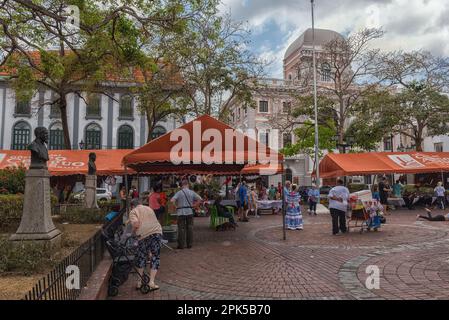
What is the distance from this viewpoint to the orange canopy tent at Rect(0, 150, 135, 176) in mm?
16922

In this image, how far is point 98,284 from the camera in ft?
16.0

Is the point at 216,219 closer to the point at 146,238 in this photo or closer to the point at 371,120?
the point at 146,238

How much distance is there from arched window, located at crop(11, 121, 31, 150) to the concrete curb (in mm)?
34710

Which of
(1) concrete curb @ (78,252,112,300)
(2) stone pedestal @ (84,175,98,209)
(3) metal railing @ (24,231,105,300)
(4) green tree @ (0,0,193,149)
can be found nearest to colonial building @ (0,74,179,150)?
(4) green tree @ (0,0,193,149)

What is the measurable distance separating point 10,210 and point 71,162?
23.2ft

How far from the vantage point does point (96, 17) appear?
47.3ft

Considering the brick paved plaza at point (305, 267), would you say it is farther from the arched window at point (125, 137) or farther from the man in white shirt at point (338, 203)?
the arched window at point (125, 137)

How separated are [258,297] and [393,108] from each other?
74.0 ft

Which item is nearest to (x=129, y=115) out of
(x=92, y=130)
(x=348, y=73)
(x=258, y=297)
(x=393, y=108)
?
(x=92, y=130)

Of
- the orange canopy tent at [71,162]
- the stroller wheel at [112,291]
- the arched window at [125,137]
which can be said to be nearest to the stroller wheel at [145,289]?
the stroller wheel at [112,291]

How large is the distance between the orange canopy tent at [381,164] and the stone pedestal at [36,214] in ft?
49.1

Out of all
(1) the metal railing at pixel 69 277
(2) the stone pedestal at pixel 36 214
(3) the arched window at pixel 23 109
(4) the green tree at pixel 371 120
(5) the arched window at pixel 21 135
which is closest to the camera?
(1) the metal railing at pixel 69 277

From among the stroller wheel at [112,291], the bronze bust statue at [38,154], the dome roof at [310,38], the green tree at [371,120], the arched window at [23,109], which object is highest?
the dome roof at [310,38]

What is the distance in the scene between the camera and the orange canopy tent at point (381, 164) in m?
19.0
